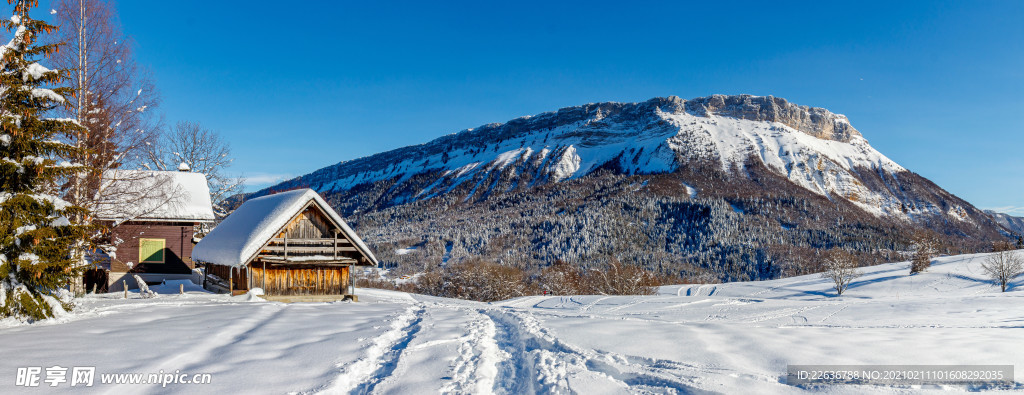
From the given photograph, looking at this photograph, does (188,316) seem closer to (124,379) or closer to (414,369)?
(124,379)

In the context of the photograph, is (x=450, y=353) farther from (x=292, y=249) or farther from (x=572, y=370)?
(x=292, y=249)

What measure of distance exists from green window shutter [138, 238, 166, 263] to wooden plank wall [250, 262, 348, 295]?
29.8ft

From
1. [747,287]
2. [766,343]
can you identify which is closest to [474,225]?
[747,287]

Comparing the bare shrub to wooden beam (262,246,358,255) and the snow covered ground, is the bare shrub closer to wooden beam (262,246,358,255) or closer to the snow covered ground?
wooden beam (262,246,358,255)

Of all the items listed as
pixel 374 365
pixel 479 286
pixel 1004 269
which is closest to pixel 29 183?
pixel 374 365

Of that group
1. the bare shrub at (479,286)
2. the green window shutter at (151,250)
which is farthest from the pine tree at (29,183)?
the bare shrub at (479,286)

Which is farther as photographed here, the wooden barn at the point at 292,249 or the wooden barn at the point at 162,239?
the wooden barn at the point at 162,239

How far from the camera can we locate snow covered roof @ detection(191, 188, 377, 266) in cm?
1759

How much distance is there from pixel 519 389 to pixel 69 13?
18158 mm

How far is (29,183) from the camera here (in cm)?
Result: 953

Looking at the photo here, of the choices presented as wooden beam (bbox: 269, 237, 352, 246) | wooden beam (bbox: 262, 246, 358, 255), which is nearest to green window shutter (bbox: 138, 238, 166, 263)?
wooden beam (bbox: 262, 246, 358, 255)

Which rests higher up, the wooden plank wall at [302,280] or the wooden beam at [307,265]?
the wooden beam at [307,265]

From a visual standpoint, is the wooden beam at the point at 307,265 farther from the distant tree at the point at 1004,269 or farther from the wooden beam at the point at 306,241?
the distant tree at the point at 1004,269

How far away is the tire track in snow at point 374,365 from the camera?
559 centimetres
